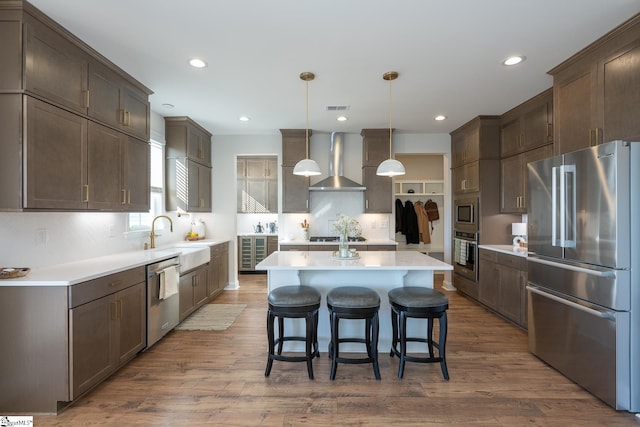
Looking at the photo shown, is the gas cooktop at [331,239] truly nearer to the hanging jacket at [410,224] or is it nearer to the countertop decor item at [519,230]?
the hanging jacket at [410,224]

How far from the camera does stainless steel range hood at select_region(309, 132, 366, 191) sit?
507cm

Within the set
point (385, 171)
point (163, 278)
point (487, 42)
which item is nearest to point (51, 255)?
point (163, 278)

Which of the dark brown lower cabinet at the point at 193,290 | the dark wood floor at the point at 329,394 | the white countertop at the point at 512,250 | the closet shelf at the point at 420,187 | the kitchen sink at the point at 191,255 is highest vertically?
the closet shelf at the point at 420,187

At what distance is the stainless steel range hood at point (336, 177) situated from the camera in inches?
200

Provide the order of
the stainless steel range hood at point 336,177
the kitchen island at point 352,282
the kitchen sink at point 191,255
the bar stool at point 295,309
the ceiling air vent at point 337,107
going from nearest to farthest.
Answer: the bar stool at point 295,309
the kitchen island at point 352,282
the kitchen sink at point 191,255
the ceiling air vent at point 337,107
the stainless steel range hood at point 336,177

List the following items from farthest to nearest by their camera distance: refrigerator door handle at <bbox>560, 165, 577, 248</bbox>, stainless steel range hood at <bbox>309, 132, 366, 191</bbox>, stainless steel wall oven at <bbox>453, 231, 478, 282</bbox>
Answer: stainless steel range hood at <bbox>309, 132, 366, 191</bbox> < stainless steel wall oven at <bbox>453, 231, 478, 282</bbox> < refrigerator door handle at <bbox>560, 165, 577, 248</bbox>

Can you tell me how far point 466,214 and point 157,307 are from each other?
14.4 feet

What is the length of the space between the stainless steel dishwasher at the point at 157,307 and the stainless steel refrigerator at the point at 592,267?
364cm

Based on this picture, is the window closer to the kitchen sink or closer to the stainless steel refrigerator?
the kitchen sink

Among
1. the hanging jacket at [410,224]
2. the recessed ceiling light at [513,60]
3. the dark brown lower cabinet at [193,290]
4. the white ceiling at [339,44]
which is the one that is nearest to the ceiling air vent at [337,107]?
the white ceiling at [339,44]

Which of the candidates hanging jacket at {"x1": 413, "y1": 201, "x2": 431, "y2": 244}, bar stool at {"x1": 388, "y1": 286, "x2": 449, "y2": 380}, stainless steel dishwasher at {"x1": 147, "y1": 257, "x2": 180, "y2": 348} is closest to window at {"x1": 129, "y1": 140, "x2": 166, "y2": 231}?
stainless steel dishwasher at {"x1": 147, "y1": 257, "x2": 180, "y2": 348}

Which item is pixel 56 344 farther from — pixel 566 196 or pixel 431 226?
pixel 431 226

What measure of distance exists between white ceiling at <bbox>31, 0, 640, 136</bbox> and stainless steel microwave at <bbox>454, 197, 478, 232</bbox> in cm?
144

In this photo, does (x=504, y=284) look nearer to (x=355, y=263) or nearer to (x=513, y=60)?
(x=355, y=263)
